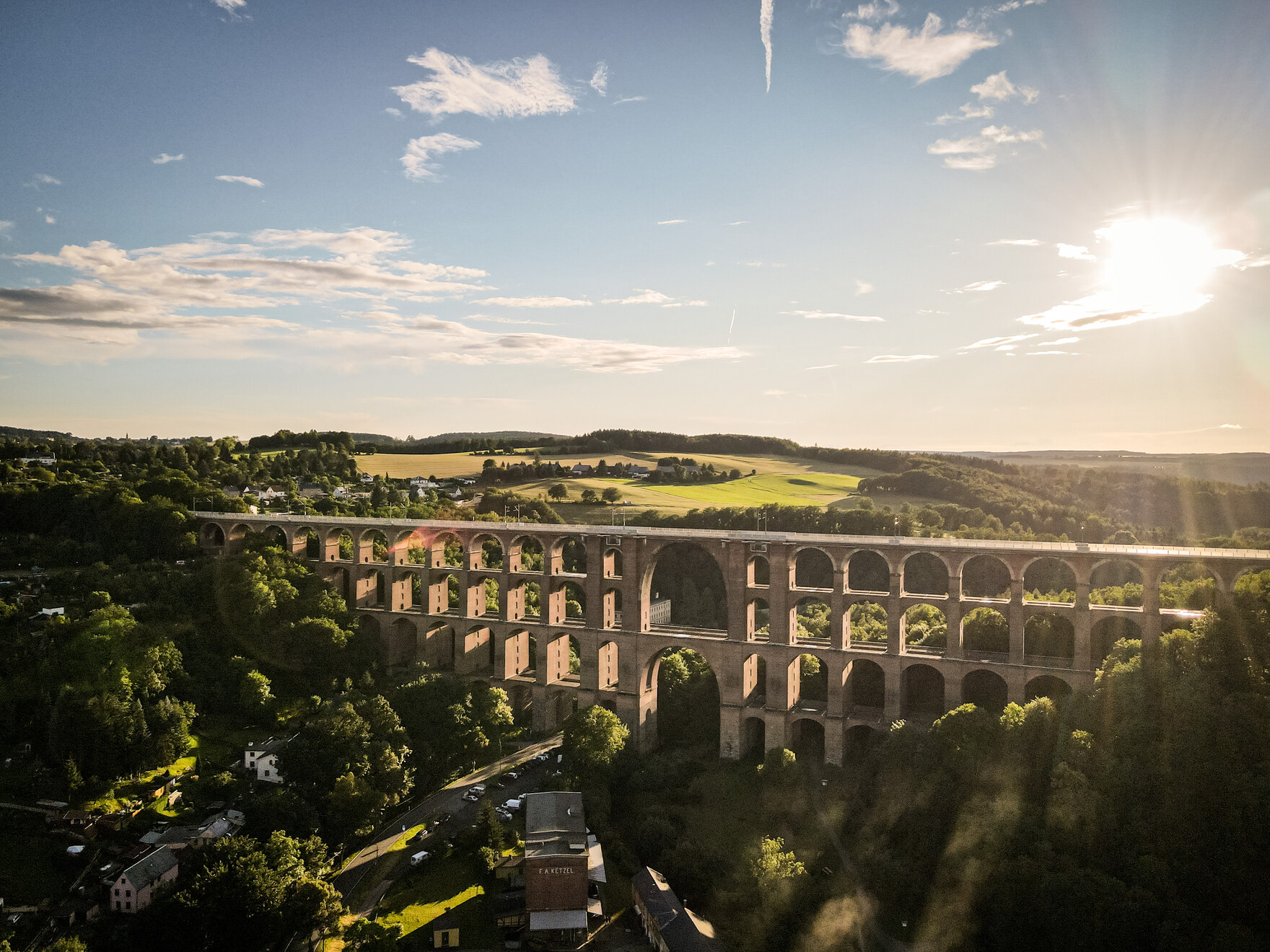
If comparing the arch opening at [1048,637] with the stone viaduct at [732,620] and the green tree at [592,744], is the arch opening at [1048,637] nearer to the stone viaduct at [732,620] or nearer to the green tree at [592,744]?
the stone viaduct at [732,620]

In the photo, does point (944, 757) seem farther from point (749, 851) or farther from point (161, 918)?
point (161, 918)

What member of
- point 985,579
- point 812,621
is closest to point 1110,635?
point 812,621

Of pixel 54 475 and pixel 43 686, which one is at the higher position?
pixel 54 475

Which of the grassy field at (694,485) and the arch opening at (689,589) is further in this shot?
the grassy field at (694,485)

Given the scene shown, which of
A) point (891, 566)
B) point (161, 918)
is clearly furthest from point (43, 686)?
point (891, 566)

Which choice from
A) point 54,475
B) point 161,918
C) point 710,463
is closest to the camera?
point 161,918

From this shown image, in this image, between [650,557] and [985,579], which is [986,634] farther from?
[985,579]

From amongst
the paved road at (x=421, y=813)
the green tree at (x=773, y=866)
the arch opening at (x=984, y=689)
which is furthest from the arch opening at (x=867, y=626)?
the paved road at (x=421, y=813)

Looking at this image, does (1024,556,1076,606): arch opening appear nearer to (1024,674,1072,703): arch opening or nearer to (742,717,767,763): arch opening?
(1024,674,1072,703): arch opening
